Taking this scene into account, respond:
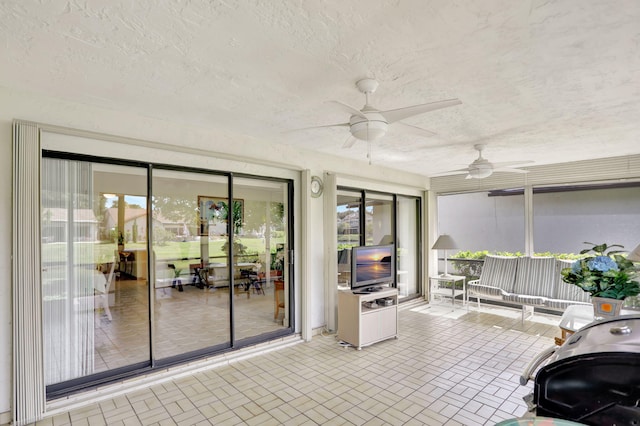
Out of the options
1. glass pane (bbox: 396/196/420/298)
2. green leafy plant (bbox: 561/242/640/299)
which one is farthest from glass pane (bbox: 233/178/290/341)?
green leafy plant (bbox: 561/242/640/299)

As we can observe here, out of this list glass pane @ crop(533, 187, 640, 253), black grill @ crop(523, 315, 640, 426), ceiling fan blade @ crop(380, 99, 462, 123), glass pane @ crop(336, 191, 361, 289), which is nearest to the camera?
black grill @ crop(523, 315, 640, 426)

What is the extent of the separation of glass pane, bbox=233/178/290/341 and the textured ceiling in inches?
47.5

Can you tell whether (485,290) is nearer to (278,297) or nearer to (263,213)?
(278,297)

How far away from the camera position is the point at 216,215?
15.9ft

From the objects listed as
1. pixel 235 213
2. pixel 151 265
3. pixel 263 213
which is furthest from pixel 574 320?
pixel 151 265

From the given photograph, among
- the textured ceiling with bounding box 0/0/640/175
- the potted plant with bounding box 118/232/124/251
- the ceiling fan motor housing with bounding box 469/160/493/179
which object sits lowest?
the potted plant with bounding box 118/232/124/251

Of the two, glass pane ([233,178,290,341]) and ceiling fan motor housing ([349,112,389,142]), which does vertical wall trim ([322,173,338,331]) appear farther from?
ceiling fan motor housing ([349,112,389,142])

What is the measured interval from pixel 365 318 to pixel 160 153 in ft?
9.69

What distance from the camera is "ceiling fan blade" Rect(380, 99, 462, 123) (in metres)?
1.98

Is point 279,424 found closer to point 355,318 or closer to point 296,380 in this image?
point 296,380

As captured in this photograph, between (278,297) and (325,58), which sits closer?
(325,58)

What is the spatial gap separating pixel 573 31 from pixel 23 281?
A: 3.93 metres

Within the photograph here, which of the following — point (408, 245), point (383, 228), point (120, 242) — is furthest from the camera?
point (408, 245)

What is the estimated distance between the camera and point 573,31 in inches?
70.0
